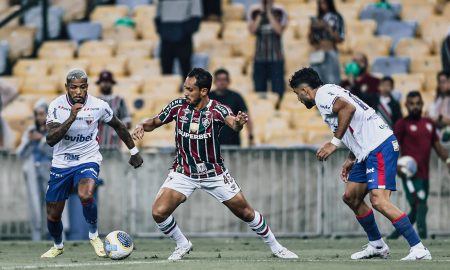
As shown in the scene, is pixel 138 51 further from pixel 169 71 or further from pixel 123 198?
pixel 123 198

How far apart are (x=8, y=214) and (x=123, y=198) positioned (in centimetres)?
187

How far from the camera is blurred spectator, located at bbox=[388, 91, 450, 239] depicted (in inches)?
774

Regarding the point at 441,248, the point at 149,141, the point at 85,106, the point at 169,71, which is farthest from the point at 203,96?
the point at 169,71

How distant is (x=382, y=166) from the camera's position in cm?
1467

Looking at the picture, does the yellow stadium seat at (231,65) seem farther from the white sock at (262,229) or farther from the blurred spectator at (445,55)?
the white sock at (262,229)

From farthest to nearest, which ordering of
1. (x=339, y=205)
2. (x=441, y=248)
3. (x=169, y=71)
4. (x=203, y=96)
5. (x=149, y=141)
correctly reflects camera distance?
1. (x=169, y=71)
2. (x=149, y=141)
3. (x=339, y=205)
4. (x=441, y=248)
5. (x=203, y=96)

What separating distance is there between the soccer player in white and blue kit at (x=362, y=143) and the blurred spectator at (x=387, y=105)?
5.64m

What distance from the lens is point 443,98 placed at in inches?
832

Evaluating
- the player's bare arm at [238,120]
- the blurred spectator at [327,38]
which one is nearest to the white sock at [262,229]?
the player's bare arm at [238,120]

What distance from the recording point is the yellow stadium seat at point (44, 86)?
24.5 metres

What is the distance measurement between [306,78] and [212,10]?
11.0 meters

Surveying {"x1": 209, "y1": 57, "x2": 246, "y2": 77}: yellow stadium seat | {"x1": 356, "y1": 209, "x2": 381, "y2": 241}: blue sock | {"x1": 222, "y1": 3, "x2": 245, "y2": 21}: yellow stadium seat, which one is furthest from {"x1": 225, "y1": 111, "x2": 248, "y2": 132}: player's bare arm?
{"x1": 222, "y1": 3, "x2": 245, "y2": 21}: yellow stadium seat

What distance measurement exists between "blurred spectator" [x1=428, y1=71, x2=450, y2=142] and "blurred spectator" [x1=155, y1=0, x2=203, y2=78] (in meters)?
4.47

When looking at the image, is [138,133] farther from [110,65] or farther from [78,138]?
[110,65]
